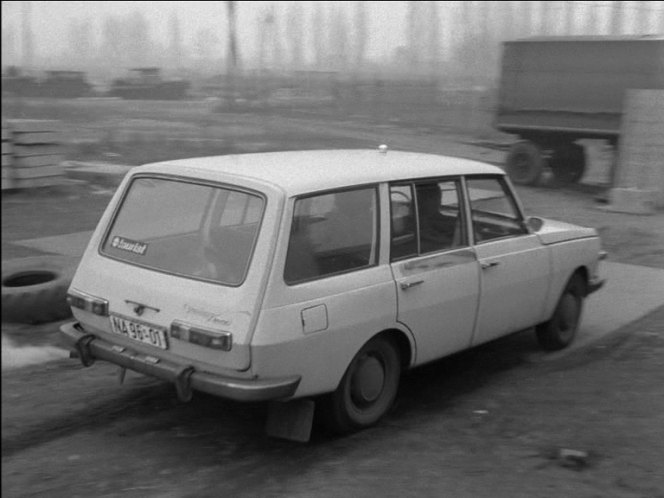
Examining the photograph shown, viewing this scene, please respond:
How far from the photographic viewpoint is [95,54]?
13922 millimetres

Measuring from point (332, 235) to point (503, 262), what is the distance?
1.44 m

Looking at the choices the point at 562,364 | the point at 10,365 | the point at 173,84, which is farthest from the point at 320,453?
the point at 173,84

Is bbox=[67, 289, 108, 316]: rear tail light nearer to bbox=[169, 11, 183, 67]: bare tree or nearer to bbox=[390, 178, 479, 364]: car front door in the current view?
bbox=[390, 178, 479, 364]: car front door

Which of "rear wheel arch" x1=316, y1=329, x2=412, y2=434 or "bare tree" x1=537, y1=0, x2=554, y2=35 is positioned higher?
"bare tree" x1=537, y1=0, x2=554, y2=35

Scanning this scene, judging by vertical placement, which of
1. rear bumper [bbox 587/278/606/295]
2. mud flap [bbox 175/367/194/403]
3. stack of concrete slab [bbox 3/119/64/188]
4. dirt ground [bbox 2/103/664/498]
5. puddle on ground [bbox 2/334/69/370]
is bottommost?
dirt ground [bbox 2/103/664/498]

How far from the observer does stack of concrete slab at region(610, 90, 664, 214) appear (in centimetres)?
1088

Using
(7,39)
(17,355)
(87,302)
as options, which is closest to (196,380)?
(87,302)

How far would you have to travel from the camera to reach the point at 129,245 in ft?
14.4

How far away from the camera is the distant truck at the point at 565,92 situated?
46.3 ft

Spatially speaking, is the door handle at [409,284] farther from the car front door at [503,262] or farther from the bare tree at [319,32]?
the bare tree at [319,32]

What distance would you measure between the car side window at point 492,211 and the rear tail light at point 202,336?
2.00m

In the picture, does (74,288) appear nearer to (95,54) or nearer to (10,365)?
(10,365)

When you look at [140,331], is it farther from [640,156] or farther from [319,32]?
[319,32]

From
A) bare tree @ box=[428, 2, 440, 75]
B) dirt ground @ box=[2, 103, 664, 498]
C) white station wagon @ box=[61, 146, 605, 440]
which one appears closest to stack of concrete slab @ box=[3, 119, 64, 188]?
dirt ground @ box=[2, 103, 664, 498]
